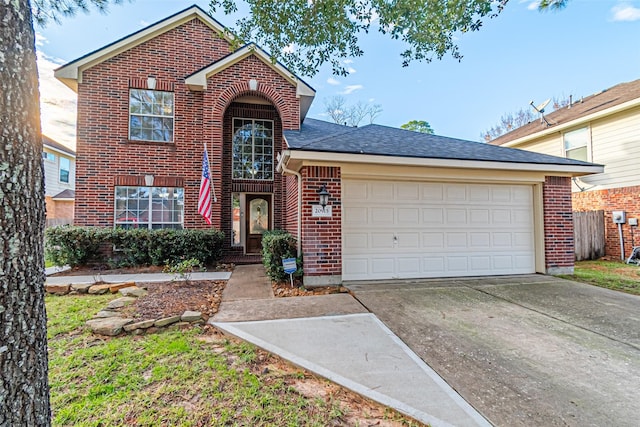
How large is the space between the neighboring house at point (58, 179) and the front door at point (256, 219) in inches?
579

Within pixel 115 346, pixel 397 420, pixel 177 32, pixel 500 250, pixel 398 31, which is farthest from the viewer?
pixel 177 32

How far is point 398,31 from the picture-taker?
4.96m

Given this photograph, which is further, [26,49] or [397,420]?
[397,420]

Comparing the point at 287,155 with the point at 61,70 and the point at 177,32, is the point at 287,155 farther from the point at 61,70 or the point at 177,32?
the point at 61,70

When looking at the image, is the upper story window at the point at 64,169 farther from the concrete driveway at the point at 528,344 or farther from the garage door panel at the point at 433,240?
the garage door panel at the point at 433,240

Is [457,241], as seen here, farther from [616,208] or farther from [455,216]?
[616,208]

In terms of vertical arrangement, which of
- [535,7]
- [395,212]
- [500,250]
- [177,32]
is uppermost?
[177,32]

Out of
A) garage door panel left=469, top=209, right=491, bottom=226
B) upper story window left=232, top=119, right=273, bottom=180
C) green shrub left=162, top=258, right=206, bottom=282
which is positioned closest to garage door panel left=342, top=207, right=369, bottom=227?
garage door panel left=469, top=209, right=491, bottom=226

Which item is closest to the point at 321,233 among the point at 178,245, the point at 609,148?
the point at 178,245

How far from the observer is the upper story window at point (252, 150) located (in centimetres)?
1049

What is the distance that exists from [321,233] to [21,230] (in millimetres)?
4863

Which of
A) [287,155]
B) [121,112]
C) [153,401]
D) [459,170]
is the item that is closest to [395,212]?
[459,170]

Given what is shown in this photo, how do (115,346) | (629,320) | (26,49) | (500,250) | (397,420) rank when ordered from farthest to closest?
(500,250)
(629,320)
(115,346)
(397,420)
(26,49)

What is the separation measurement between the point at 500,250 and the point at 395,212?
2898 mm
